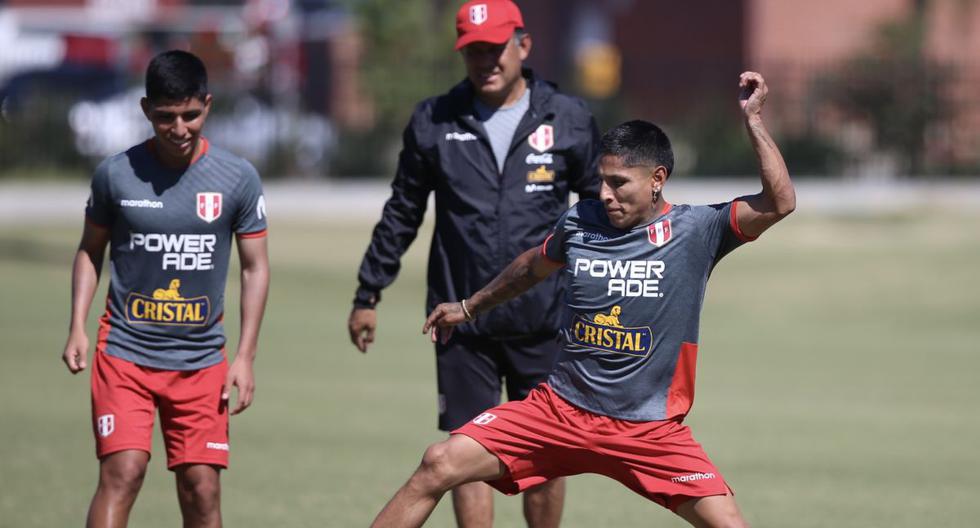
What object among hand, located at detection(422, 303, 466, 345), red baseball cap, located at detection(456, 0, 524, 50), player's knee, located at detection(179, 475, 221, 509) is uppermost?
red baseball cap, located at detection(456, 0, 524, 50)

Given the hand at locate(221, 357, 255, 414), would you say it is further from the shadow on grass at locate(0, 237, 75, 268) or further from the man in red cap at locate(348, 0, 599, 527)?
the shadow on grass at locate(0, 237, 75, 268)

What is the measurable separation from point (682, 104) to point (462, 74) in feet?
13.0

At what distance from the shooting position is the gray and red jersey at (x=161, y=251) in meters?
6.35

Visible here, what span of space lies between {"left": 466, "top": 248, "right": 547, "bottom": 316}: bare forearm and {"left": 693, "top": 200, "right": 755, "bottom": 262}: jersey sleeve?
26.4 inches

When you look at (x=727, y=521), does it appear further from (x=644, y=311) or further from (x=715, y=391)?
(x=715, y=391)

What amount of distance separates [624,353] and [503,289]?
632 millimetres

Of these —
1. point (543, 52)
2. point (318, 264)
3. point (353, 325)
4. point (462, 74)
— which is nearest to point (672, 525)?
point (353, 325)

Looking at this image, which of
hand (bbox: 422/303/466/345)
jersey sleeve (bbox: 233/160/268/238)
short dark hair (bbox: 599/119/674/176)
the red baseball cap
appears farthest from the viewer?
the red baseball cap

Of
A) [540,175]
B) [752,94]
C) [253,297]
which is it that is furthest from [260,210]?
[752,94]

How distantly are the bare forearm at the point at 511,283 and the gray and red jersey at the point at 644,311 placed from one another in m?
0.26

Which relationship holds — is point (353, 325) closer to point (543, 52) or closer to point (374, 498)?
point (374, 498)

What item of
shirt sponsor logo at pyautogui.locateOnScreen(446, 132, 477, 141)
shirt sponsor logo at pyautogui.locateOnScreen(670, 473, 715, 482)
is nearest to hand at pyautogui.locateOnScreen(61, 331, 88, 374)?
shirt sponsor logo at pyautogui.locateOnScreen(446, 132, 477, 141)

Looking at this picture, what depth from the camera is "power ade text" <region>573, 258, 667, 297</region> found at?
19.2ft

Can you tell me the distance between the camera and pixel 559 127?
23.5 ft
